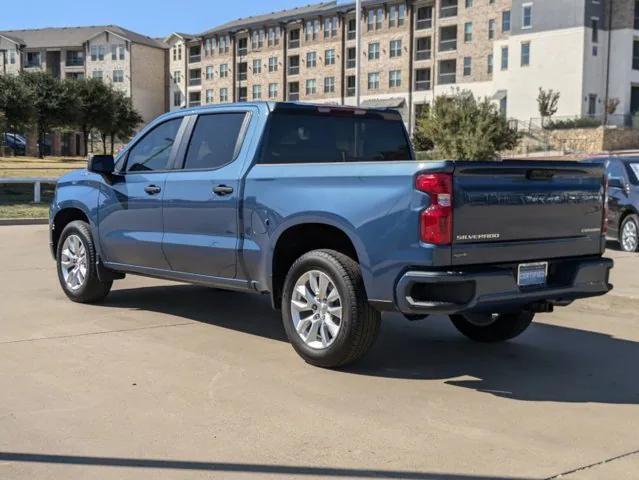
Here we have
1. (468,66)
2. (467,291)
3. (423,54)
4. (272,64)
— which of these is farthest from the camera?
(272,64)

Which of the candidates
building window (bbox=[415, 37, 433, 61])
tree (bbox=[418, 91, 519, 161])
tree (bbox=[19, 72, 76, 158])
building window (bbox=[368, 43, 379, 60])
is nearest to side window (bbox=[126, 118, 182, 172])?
tree (bbox=[418, 91, 519, 161])

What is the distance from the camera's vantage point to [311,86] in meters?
78.4

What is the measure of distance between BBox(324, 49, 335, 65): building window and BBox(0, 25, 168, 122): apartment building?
2780cm

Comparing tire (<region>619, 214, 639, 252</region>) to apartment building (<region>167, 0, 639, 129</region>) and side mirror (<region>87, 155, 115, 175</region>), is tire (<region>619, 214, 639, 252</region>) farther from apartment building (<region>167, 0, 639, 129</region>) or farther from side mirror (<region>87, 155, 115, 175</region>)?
apartment building (<region>167, 0, 639, 129</region>)

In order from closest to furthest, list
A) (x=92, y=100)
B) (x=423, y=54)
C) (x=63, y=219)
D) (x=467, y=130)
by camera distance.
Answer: (x=63, y=219), (x=467, y=130), (x=92, y=100), (x=423, y=54)

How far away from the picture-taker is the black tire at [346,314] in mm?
5695

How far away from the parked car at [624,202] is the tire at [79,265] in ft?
32.8

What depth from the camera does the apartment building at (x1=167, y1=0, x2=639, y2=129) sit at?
55.7m

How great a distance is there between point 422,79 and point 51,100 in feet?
102

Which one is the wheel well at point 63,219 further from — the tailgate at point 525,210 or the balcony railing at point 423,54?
the balcony railing at point 423,54

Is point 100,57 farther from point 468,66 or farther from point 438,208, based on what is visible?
point 438,208

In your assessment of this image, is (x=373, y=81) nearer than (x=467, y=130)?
No

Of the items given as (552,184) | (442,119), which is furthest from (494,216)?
(442,119)

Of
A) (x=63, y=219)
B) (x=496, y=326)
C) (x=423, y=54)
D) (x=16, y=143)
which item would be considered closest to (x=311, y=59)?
(x=423, y=54)
